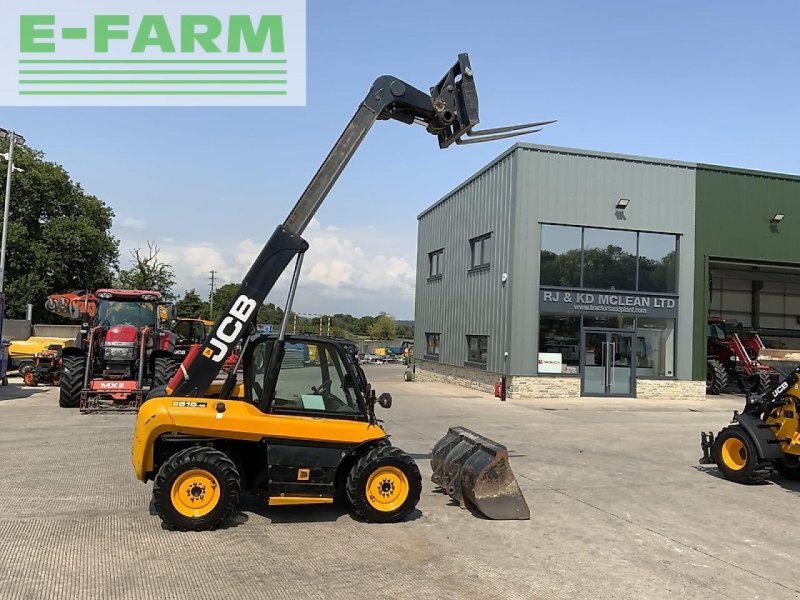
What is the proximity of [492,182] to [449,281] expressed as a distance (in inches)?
221

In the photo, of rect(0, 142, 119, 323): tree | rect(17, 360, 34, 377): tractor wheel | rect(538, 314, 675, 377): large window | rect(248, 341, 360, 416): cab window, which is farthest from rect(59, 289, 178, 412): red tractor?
rect(0, 142, 119, 323): tree

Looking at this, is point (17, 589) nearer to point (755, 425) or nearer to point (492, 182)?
point (755, 425)

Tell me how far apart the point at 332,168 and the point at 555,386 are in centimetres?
1483

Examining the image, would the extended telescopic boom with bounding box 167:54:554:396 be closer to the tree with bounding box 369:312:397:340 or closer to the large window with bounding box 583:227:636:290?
the large window with bounding box 583:227:636:290

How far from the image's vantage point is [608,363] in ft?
67.7

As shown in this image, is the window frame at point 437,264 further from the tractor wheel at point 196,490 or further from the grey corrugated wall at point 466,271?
the tractor wheel at point 196,490

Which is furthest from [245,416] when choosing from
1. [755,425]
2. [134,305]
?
[134,305]

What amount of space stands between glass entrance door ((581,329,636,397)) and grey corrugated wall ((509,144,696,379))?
1.80 m

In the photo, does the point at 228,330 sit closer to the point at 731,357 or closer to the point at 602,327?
the point at 602,327

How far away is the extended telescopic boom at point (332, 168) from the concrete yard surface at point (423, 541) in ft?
5.34

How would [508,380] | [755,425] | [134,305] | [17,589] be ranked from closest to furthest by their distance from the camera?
[17,589] < [755,425] < [134,305] < [508,380]

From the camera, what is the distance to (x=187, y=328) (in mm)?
24531

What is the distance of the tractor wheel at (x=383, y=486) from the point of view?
6070 millimetres

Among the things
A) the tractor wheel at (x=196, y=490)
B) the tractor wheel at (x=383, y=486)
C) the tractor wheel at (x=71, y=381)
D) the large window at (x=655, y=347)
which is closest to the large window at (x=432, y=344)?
the large window at (x=655, y=347)
